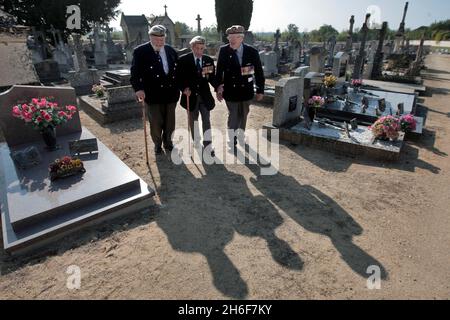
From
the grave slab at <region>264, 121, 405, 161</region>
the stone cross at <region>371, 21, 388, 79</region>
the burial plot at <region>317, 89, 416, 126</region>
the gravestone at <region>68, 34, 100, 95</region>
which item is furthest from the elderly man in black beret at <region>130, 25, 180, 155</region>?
the stone cross at <region>371, 21, 388, 79</region>

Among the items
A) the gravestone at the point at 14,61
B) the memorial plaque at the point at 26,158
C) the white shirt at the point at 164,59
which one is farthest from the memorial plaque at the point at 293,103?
the gravestone at the point at 14,61

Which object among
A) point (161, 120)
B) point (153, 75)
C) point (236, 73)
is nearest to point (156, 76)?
point (153, 75)

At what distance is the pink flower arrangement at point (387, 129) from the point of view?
215 inches

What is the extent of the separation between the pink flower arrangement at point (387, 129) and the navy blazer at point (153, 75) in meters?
3.98

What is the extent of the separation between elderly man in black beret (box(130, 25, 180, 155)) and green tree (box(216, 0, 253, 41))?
72.3ft

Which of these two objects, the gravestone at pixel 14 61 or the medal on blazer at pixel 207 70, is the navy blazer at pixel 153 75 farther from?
the gravestone at pixel 14 61

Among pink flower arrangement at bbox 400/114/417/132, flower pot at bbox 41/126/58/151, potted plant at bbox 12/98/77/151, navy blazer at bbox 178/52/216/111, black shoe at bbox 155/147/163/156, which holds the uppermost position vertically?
navy blazer at bbox 178/52/216/111

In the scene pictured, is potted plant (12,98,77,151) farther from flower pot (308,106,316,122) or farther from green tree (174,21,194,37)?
green tree (174,21,194,37)

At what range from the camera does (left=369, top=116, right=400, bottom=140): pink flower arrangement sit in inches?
215

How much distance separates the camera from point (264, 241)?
10.6 ft

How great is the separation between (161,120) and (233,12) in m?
22.5

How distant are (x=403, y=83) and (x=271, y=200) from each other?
1220 cm

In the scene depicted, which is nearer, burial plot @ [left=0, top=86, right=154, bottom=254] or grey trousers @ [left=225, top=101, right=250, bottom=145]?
burial plot @ [left=0, top=86, right=154, bottom=254]
